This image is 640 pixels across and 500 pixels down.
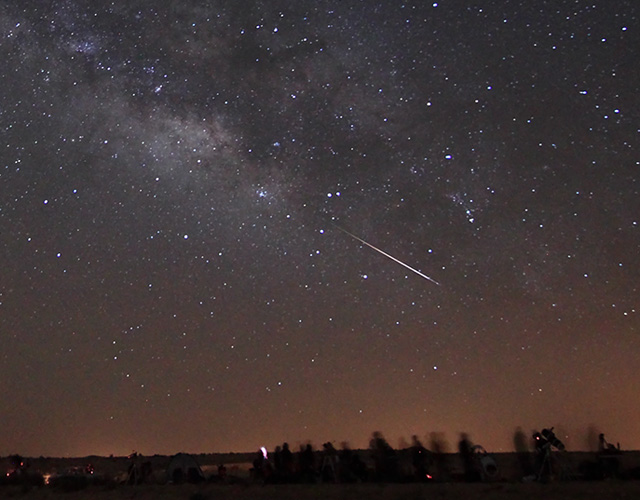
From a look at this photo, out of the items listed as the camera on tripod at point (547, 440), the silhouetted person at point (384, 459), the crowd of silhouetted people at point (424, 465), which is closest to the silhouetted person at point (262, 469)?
the crowd of silhouetted people at point (424, 465)

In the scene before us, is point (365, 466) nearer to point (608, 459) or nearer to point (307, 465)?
point (307, 465)

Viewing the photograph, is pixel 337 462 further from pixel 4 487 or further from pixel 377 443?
pixel 4 487

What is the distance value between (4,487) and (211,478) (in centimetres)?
756

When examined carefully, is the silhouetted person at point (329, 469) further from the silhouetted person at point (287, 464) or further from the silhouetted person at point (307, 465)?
the silhouetted person at point (287, 464)

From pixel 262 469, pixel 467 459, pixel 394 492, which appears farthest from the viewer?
pixel 262 469

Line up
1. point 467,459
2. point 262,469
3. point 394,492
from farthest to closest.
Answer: point 262,469, point 467,459, point 394,492

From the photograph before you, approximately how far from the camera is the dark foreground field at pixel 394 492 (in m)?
14.4

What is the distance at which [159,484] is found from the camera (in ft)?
68.1

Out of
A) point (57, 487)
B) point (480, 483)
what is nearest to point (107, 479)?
point (57, 487)

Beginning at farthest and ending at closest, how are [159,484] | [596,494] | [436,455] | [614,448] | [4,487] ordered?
[4,487] → [159,484] → [436,455] → [614,448] → [596,494]

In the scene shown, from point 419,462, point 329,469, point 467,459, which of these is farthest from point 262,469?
point 467,459

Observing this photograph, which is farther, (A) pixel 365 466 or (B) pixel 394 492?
(A) pixel 365 466

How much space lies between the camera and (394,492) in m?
15.6

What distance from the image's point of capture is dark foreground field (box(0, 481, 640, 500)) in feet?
47.3
